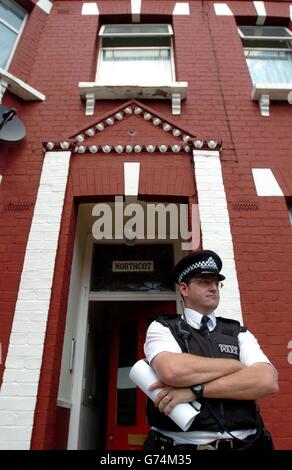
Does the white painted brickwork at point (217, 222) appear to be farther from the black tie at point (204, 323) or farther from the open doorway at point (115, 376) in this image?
the open doorway at point (115, 376)

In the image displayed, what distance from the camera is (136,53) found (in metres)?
5.44

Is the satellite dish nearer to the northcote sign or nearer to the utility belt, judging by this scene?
the northcote sign

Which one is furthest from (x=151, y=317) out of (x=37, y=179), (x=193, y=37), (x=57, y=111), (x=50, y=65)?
(x=193, y=37)

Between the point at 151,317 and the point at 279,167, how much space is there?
2525 millimetres

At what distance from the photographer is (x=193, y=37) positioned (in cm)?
514

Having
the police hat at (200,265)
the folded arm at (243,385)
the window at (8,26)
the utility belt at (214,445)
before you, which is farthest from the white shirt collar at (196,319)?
the window at (8,26)

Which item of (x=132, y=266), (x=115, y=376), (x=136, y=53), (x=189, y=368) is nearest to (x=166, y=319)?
(x=189, y=368)

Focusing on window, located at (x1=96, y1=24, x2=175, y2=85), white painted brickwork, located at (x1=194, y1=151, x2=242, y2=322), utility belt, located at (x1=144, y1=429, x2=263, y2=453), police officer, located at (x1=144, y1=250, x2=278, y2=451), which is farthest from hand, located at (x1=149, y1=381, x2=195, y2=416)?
window, located at (x1=96, y1=24, x2=175, y2=85)

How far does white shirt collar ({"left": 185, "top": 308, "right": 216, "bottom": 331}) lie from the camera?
1.98m

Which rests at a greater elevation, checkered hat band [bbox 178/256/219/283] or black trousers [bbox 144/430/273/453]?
checkered hat band [bbox 178/256/219/283]

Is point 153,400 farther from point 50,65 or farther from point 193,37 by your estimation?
point 193,37

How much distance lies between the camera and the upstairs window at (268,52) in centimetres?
515

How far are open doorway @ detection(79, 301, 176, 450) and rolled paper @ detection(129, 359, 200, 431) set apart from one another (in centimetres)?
250

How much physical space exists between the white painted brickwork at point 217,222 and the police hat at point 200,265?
3.45 feet
